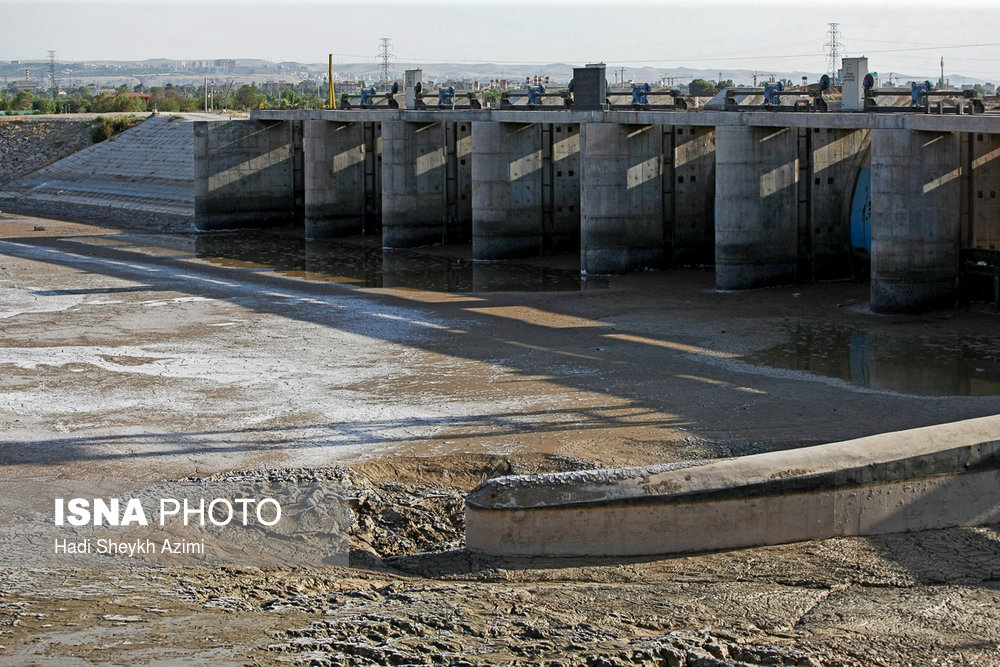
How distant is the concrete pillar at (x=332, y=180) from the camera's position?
47.3 m

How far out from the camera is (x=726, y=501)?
43.0ft

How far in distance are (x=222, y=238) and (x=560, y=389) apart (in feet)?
94.3

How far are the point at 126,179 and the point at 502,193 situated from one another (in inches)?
1031

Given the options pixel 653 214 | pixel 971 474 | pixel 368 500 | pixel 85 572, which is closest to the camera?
pixel 85 572

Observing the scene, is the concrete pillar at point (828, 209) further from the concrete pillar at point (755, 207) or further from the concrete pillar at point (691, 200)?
the concrete pillar at point (691, 200)

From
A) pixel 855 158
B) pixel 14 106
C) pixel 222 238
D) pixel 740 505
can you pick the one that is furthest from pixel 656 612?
pixel 14 106

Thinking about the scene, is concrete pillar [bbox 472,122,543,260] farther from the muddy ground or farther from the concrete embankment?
the concrete embankment

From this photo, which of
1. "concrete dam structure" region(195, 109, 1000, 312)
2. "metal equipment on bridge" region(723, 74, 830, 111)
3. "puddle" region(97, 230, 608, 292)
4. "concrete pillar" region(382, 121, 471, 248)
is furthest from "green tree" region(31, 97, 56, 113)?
"metal equipment on bridge" region(723, 74, 830, 111)

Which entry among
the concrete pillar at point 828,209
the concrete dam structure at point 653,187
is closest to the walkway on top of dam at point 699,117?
the concrete dam structure at point 653,187

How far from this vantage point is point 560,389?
21391 mm

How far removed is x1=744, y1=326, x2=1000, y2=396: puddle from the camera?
22391mm

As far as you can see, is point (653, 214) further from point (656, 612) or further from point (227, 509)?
point (656, 612)

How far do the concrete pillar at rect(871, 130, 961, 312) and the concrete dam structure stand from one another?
3 centimetres

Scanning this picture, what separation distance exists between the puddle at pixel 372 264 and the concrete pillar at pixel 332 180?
0.92 metres
